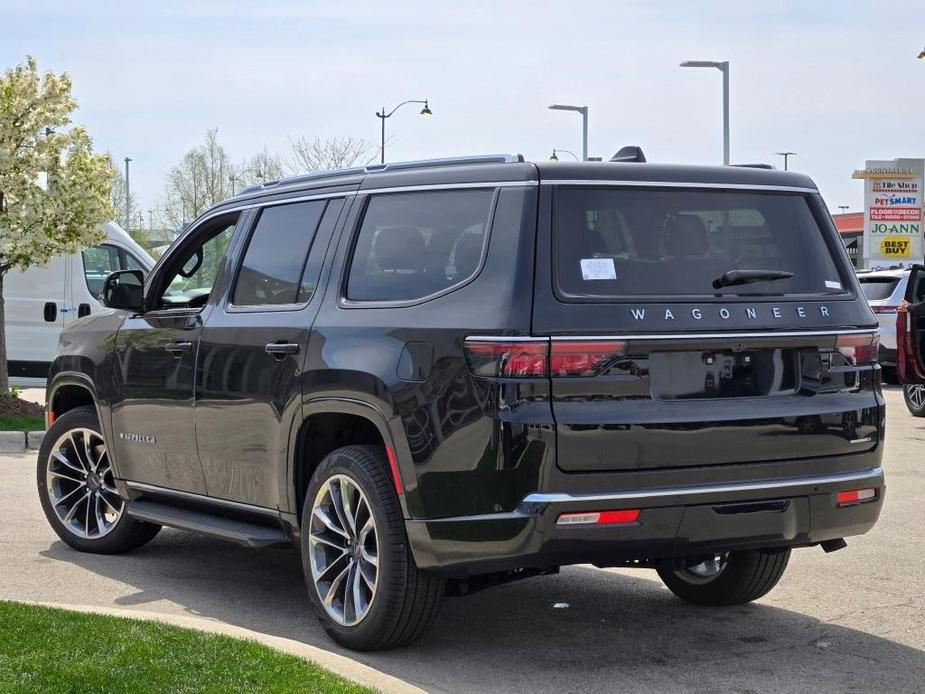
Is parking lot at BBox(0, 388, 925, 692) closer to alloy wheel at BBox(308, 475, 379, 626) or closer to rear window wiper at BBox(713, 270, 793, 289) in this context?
alloy wheel at BBox(308, 475, 379, 626)

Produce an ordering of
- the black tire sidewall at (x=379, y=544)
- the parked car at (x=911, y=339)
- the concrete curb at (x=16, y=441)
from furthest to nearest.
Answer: the concrete curb at (x=16, y=441) → the parked car at (x=911, y=339) → the black tire sidewall at (x=379, y=544)

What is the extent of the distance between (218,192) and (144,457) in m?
57.8

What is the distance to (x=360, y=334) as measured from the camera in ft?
19.7

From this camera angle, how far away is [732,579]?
6879 millimetres

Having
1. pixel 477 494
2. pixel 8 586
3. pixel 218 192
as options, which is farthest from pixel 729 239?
pixel 218 192

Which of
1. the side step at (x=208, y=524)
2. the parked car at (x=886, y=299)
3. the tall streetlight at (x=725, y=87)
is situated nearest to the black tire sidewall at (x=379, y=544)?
the side step at (x=208, y=524)

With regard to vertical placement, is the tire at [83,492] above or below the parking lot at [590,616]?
above

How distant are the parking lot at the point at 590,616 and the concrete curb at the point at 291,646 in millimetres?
241

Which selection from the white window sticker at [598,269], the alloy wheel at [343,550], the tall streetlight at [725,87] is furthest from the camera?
the tall streetlight at [725,87]

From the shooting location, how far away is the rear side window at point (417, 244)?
5.76m

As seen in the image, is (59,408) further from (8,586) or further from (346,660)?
(346,660)

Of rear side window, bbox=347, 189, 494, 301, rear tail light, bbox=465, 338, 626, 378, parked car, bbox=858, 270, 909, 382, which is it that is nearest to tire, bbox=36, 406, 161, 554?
rear side window, bbox=347, 189, 494, 301

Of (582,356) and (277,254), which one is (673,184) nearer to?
(582,356)

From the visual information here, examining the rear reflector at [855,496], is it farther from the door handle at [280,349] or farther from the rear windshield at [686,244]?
the door handle at [280,349]
